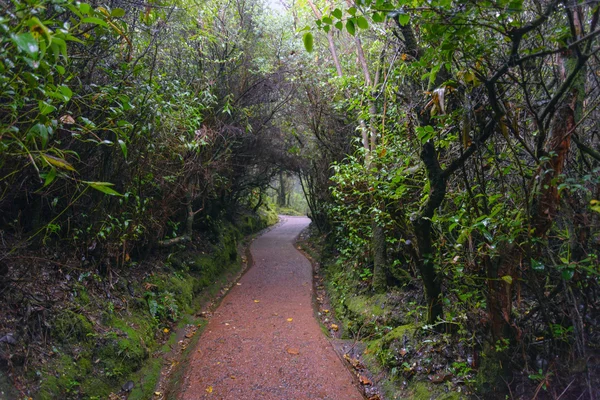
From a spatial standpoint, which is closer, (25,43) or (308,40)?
(25,43)

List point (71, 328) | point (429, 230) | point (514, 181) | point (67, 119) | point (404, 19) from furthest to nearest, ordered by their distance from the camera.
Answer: point (71, 328)
point (429, 230)
point (514, 181)
point (67, 119)
point (404, 19)

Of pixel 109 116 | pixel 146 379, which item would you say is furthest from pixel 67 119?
pixel 146 379

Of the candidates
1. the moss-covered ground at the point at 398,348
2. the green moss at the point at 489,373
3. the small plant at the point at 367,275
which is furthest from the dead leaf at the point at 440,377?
the small plant at the point at 367,275

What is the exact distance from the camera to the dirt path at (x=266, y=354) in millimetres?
4562

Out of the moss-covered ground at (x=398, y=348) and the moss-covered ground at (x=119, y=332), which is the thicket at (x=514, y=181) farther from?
the moss-covered ground at (x=119, y=332)

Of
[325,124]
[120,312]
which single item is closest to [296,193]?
[325,124]

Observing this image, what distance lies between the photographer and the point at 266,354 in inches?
217

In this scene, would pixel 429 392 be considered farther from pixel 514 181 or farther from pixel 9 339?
pixel 9 339

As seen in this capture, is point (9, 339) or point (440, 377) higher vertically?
point (9, 339)

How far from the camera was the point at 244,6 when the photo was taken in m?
10.5

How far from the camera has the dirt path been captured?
180 inches

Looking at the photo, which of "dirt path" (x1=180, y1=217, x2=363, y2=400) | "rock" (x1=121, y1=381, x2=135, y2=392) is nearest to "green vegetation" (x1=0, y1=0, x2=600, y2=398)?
"rock" (x1=121, y1=381, x2=135, y2=392)

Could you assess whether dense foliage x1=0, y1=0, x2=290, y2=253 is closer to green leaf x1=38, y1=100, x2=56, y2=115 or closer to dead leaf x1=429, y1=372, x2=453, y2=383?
green leaf x1=38, y1=100, x2=56, y2=115

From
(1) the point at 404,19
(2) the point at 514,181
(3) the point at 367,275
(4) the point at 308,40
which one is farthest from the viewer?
(3) the point at 367,275
